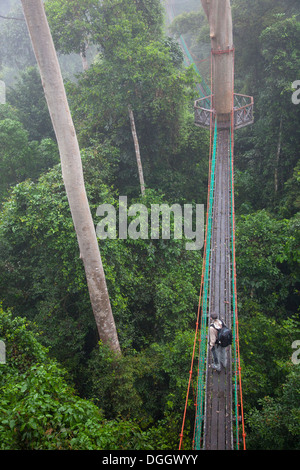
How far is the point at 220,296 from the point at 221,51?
6607 millimetres

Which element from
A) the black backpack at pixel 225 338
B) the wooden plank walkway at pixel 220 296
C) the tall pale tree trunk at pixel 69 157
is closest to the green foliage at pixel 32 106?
the wooden plank walkway at pixel 220 296

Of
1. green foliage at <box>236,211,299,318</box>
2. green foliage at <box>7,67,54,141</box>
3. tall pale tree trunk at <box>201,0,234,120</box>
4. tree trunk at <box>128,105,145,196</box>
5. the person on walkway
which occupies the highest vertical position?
green foliage at <box>7,67,54,141</box>

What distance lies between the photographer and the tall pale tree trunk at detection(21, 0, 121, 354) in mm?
5332

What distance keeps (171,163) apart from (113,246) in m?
5.75

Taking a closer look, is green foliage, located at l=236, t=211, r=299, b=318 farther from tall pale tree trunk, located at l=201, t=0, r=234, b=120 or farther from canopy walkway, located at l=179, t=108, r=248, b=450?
tall pale tree trunk, located at l=201, t=0, r=234, b=120

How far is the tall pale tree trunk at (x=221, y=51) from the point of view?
8469 millimetres

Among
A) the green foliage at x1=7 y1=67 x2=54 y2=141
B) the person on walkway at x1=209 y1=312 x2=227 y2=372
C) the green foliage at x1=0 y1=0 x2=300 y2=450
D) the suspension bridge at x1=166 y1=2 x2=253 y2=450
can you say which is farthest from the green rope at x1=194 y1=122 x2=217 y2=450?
the green foliage at x1=7 y1=67 x2=54 y2=141

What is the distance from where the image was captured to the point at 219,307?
20.5ft

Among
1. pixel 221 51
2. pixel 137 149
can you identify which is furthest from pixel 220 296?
pixel 221 51

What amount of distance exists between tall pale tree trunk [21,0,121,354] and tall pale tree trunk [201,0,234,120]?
502cm

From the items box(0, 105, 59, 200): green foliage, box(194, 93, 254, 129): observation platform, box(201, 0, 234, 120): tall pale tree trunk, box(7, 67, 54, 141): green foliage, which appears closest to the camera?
box(201, 0, 234, 120): tall pale tree trunk

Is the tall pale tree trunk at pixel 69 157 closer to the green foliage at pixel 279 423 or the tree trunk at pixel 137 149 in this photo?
the green foliage at pixel 279 423

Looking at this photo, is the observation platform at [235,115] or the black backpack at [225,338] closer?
the black backpack at [225,338]
